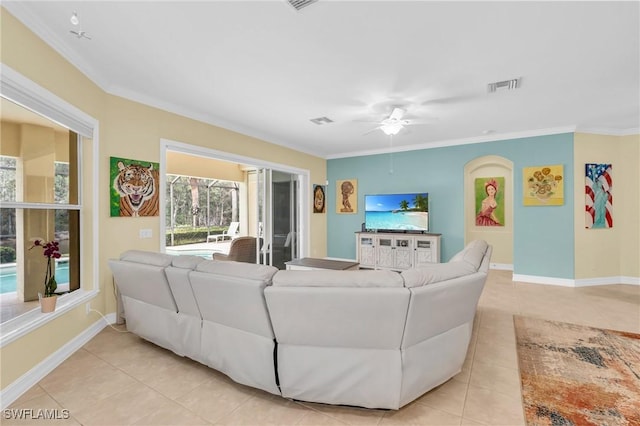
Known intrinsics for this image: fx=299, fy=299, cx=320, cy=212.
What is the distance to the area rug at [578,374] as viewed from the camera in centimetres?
188

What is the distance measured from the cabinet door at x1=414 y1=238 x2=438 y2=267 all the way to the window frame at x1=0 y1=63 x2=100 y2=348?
5.00 meters

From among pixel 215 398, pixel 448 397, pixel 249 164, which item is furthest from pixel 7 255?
pixel 249 164

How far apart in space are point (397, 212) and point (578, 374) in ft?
13.6

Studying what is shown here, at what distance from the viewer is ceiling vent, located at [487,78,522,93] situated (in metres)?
3.23

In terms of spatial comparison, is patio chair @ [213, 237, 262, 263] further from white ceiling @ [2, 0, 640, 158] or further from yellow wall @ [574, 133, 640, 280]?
yellow wall @ [574, 133, 640, 280]

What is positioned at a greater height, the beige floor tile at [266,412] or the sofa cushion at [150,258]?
the sofa cushion at [150,258]

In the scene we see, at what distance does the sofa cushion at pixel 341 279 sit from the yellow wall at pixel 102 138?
1.94 m

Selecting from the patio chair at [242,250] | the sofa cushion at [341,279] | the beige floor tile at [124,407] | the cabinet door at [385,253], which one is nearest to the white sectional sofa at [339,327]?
the sofa cushion at [341,279]

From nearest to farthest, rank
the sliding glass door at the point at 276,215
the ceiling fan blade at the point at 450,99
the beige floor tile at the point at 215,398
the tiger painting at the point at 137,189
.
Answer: the beige floor tile at the point at 215,398
the tiger painting at the point at 137,189
the ceiling fan blade at the point at 450,99
the sliding glass door at the point at 276,215

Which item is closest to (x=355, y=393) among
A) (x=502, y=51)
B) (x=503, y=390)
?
(x=503, y=390)

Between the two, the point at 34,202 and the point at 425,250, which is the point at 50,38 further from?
the point at 425,250

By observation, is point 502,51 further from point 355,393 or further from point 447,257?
point 447,257

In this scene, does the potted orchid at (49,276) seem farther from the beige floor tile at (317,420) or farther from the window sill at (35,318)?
the beige floor tile at (317,420)

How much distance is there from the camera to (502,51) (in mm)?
2627
